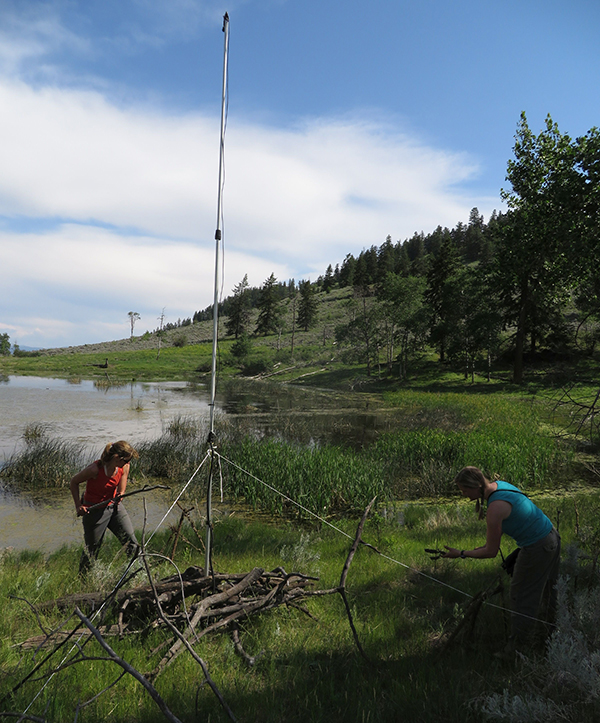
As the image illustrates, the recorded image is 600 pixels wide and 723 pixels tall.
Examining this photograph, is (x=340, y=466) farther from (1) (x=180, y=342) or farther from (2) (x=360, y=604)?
(1) (x=180, y=342)

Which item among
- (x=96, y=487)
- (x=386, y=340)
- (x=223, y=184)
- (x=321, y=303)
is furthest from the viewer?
(x=321, y=303)

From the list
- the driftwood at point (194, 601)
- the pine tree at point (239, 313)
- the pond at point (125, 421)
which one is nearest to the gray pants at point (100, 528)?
the driftwood at point (194, 601)

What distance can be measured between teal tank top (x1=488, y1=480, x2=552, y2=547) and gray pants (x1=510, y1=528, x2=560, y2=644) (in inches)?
2.2

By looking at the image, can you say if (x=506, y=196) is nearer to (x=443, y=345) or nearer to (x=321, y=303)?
(x=443, y=345)

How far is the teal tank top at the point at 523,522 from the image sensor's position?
373 centimetres

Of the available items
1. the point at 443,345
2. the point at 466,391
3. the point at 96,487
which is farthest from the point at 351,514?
the point at 443,345

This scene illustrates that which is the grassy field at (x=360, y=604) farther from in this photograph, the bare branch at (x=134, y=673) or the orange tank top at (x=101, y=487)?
the orange tank top at (x=101, y=487)

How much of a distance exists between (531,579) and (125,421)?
21519 millimetres

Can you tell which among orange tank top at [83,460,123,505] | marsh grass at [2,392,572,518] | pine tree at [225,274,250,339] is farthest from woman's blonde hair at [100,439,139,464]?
pine tree at [225,274,250,339]

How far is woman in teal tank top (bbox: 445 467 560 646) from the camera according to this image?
3.71 metres

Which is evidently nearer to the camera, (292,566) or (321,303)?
(292,566)

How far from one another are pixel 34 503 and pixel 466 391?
1196 inches

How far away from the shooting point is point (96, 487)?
5.38 meters

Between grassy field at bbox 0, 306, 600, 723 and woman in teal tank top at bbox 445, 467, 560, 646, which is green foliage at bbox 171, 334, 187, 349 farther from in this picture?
woman in teal tank top at bbox 445, 467, 560, 646
